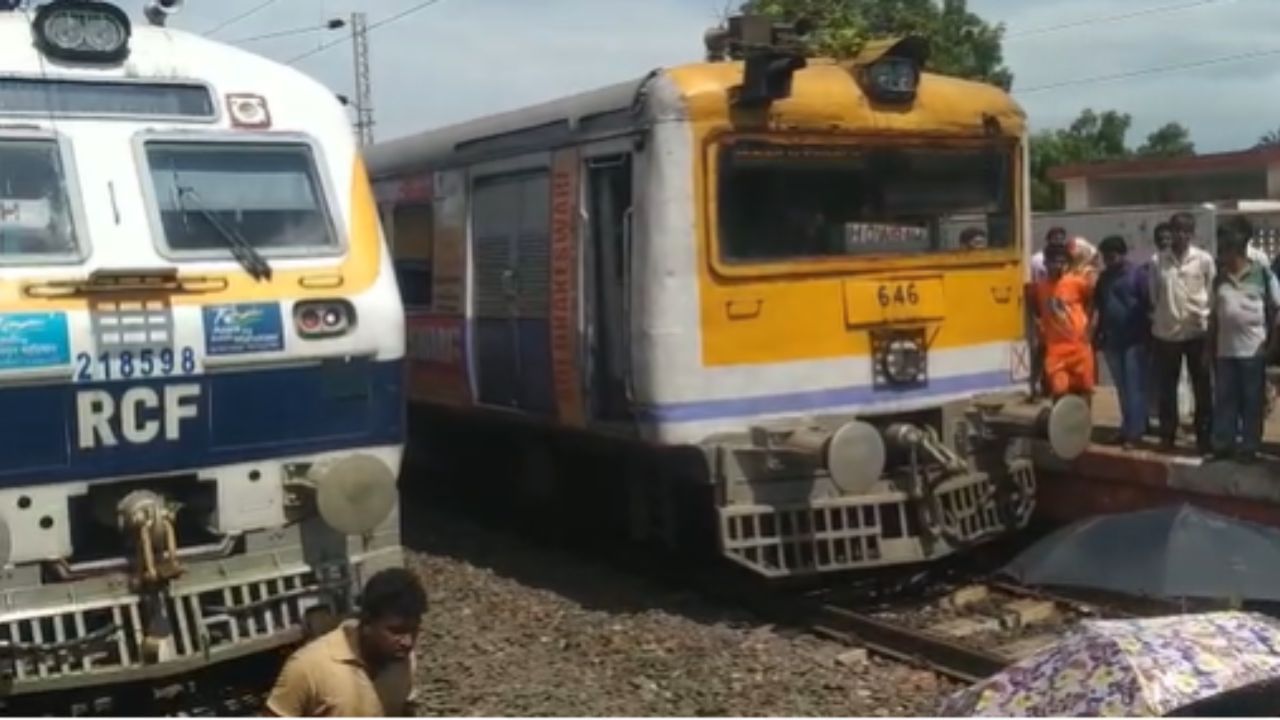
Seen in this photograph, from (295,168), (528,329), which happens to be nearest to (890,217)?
(528,329)

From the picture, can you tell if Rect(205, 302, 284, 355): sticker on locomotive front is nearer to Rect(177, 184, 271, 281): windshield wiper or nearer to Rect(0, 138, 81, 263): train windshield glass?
Rect(177, 184, 271, 281): windshield wiper

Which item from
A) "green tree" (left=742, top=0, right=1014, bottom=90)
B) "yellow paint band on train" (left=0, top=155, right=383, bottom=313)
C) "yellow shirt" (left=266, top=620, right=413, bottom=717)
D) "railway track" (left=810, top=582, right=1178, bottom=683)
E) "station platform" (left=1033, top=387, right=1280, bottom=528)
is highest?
"green tree" (left=742, top=0, right=1014, bottom=90)

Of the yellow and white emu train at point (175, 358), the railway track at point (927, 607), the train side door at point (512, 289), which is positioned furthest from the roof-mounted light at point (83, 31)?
the railway track at point (927, 607)

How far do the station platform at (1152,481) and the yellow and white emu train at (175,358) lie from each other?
5.00 metres

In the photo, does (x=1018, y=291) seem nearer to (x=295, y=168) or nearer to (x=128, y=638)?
(x=295, y=168)

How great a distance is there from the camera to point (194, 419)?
6.36 m

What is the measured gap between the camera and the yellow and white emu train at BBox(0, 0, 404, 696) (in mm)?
6109

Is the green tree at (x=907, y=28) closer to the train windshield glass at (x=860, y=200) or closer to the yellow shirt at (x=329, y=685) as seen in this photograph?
the train windshield glass at (x=860, y=200)

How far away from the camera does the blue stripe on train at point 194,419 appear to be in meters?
6.05

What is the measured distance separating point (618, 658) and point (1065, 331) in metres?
3.69

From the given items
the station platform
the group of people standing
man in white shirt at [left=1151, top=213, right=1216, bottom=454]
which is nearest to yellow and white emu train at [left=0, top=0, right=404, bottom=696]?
the group of people standing

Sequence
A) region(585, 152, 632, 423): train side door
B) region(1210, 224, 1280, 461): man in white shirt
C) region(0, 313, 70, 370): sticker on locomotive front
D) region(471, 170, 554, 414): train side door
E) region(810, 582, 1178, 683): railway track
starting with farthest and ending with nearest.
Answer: region(471, 170, 554, 414): train side door, region(1210, 224, 1280, 461): man in white shirt, region(585, 152, 632, 423): train side door, region(810, 582, 1178, 683): railway track, region(0, 313, 70, 370): sticker on locomotive front

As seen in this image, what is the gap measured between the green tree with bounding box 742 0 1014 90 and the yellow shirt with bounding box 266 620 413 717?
6.06m

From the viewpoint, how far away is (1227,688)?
456cm
